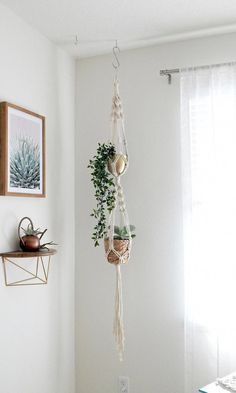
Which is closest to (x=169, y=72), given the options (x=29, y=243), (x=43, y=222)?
(x=43, y=222)

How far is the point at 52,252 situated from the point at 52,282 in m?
0.42

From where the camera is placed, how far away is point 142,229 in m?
2.69

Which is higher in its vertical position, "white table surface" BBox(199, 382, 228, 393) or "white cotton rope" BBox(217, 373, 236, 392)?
"white cotton rope" BBox(217, 373, 236, 392)

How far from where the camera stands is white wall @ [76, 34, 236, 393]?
2.60 m

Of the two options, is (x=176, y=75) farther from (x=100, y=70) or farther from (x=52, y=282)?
(x=52, y=282)

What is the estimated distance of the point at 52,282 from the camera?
2.60m

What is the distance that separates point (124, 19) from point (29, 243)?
51.3 inches

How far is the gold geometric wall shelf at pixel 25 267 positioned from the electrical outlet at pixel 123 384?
816 mm

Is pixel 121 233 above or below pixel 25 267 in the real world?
above

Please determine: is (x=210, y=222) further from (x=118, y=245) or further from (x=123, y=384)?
(x=123, y=384)

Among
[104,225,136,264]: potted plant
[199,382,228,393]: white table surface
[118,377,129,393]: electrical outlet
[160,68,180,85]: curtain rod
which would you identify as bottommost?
[118,377,129,393]: electrical outlet

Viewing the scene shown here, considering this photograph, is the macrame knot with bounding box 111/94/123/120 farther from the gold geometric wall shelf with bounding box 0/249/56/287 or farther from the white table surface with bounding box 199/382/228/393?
the white table surface with bounding box 199/382/228/393

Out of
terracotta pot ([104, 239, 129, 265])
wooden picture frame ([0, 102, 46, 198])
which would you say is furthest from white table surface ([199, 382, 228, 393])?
wooden picture frame ([0, 102, 46, 198])

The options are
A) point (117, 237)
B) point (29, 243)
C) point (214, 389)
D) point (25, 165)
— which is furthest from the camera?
point (117, 237)
